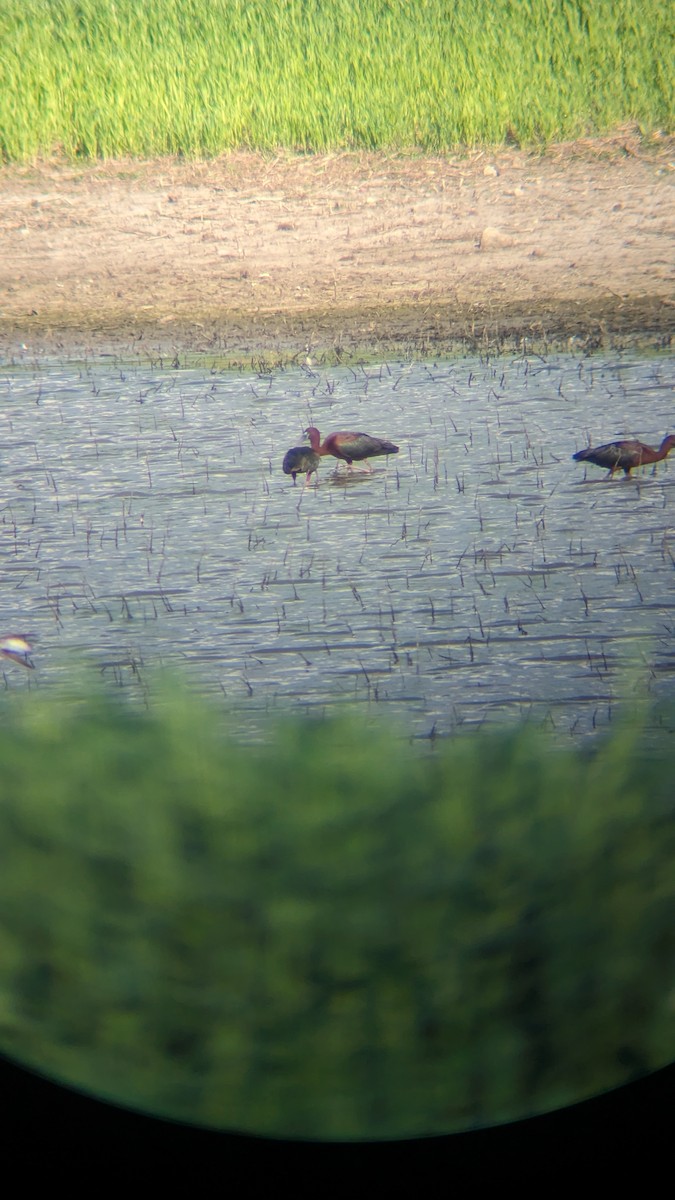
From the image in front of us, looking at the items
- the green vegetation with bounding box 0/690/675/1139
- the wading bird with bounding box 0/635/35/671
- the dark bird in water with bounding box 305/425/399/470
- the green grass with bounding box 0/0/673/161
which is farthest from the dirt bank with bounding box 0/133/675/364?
the green vegetation with bounding box 0/690/675/1139

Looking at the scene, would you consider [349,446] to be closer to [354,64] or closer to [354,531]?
[354,531]

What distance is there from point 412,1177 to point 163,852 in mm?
67

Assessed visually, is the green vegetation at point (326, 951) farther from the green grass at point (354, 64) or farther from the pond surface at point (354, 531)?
the green grass at point (354, 64)

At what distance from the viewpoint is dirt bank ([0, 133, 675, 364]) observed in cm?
183

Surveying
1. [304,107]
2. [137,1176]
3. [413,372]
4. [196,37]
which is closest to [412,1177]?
[137,1176]

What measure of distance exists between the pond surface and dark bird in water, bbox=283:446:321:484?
A: 0.02 meters

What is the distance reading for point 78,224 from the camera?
214cm

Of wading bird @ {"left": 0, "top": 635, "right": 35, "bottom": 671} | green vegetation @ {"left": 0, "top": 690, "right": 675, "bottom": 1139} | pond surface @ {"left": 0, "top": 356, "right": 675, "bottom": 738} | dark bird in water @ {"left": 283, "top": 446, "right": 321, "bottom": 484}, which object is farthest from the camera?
dark bird in water @ {"left": 283, "top": 446, "right": 321, "bottom": 484}

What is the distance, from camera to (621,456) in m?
1.17

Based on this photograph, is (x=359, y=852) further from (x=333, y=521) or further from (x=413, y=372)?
(x=413, y=372)

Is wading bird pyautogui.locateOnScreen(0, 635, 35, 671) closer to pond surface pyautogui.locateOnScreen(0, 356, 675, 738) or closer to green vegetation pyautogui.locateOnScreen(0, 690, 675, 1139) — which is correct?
pond surface pyautogui.locateOnScreen(0, 356, 675, 738)

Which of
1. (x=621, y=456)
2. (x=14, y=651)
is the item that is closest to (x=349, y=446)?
(x=621, y=456)

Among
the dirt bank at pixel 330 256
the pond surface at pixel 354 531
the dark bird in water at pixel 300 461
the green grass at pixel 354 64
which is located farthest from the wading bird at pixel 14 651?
the dirt bank at pixel 330 256

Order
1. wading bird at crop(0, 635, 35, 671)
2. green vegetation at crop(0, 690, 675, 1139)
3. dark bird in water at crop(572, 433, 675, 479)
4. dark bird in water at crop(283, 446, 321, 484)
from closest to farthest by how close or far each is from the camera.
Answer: green vegetation at crop(0, 690, 675, 1139)
wading bird at crop(0, 635, 35, 671)
dark bird in water at crop(572, 433, 675, 479)
dark bird in water at crop(283, 446, 321, 484)
